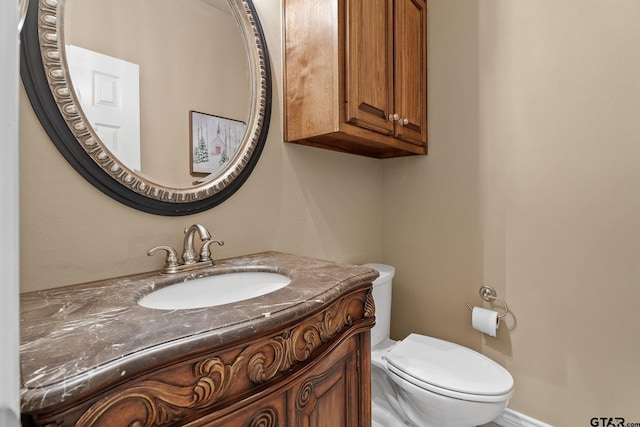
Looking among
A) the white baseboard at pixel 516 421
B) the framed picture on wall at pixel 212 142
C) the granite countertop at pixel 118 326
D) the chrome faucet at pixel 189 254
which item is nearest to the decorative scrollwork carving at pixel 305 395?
the granite countertop at pixel 118 326

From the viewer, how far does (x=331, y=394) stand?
0.69m

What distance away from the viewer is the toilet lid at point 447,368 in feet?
3.52

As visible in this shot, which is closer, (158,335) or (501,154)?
(158,335)

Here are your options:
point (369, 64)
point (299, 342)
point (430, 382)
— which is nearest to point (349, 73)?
point (369, 64)

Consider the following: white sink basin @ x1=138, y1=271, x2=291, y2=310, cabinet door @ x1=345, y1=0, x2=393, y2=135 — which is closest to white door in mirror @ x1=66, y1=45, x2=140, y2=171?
white sink basin @ x1=138, y1=271, x2=291, y2=310

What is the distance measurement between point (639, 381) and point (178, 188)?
180 centimetres

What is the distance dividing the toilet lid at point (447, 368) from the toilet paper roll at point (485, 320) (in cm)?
15

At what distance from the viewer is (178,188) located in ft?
3.10

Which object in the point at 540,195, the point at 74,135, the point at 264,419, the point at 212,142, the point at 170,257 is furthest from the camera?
the point at 540,195

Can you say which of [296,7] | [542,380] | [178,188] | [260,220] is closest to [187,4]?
[296,7]

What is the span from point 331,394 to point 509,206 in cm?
120

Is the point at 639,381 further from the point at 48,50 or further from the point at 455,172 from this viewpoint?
the point at 48,50

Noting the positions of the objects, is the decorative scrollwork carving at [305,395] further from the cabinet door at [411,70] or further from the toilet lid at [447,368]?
the cabinet door at [411,70]

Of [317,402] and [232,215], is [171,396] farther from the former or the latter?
[232,215]
